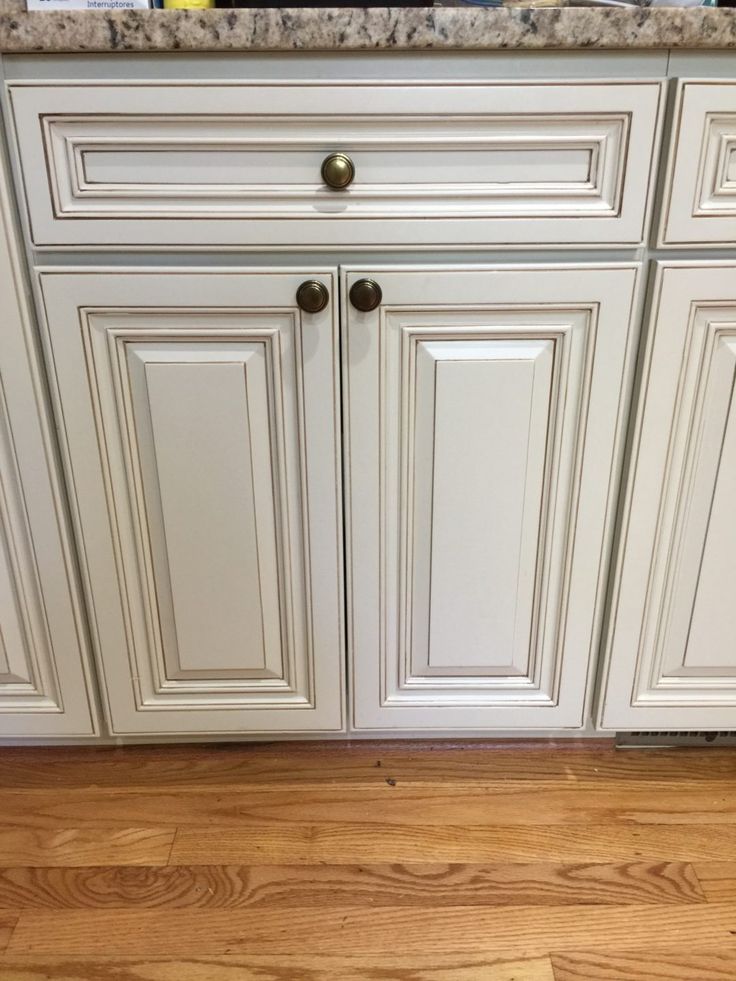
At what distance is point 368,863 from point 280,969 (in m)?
0.16

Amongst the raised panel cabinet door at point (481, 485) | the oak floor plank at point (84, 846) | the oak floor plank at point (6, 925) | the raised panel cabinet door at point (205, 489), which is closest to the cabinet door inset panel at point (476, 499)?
the raised panel cabinet door at point (481, 485)

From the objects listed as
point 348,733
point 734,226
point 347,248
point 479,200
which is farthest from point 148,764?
point 734,226

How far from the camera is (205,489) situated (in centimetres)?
92

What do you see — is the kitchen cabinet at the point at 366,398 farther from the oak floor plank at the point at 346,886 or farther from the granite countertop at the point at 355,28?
the oak floor plank at the point at 346,886

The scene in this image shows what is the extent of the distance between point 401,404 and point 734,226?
1.27ft

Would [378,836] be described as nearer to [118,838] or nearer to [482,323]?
[118,838]

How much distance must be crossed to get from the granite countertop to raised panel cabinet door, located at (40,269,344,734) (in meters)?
0.21

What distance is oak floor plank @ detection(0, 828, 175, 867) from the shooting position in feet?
3.21

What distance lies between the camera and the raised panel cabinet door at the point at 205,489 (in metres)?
0.85

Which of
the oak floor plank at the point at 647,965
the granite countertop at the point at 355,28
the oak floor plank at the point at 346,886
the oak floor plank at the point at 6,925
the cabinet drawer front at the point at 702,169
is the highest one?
the granite countertop at the point at 355,28

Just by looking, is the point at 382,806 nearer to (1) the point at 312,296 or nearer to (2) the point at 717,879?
(2) the point at 717,879

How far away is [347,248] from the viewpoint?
83 cm

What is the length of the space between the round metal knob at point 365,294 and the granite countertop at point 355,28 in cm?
22

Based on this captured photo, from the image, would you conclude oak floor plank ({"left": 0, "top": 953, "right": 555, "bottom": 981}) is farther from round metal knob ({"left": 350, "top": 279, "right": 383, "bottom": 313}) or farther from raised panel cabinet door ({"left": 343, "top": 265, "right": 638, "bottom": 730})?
round metal knob ({"left": 350, "top": 279, "right": 383, "bottom": 313})
